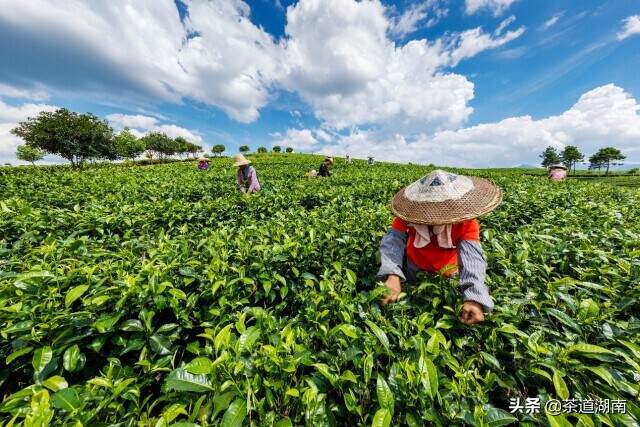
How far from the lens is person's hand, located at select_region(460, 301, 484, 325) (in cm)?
145

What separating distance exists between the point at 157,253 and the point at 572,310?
279cm

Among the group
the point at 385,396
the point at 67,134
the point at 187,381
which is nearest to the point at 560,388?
the point at 385,396

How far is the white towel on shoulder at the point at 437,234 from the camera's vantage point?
2.05m

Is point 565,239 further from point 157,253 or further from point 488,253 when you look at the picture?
point 157,253

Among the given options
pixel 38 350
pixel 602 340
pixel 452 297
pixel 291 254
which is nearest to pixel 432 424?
pixel 452 297

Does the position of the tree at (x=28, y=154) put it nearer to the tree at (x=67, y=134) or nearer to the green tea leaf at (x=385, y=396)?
the tree at (x=67, y=134)

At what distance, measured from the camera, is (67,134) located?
1566 inches

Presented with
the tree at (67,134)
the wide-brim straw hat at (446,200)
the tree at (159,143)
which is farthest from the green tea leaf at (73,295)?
the tree at (159,143)

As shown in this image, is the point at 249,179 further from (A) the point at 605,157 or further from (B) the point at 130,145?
(A) the point at 605,157

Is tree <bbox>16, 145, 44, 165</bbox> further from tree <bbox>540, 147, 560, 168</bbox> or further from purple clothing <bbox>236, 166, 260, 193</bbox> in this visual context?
tree <bbox>540, 147, 560, 168</bbox>

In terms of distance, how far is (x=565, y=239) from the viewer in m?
2.44

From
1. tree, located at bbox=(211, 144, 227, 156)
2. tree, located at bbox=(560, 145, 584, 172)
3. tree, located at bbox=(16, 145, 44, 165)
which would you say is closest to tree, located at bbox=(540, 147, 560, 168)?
tree, located at bbox=(560, 145, 584, 172)

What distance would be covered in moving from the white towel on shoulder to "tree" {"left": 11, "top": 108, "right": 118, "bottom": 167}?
177ft

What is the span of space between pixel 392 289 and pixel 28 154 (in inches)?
4086
